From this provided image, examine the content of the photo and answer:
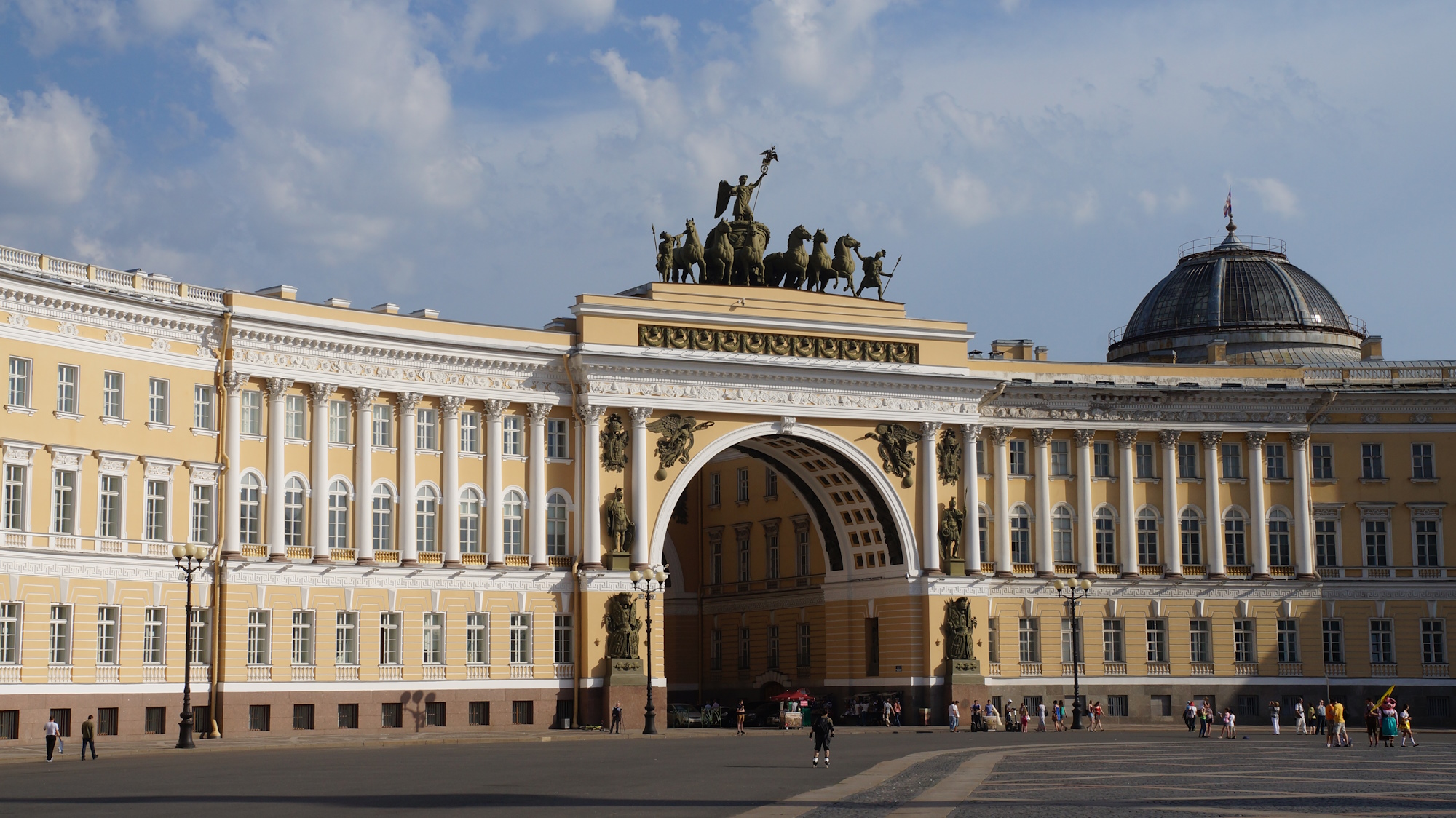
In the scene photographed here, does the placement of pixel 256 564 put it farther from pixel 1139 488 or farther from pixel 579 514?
pixel 1139 488

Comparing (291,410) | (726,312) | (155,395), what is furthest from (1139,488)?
(155,395)

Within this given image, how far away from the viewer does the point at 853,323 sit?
230 ft

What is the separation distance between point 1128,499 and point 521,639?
26.2 m

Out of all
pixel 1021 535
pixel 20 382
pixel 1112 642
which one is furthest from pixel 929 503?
pixel 20 382

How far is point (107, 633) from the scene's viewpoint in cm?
5484

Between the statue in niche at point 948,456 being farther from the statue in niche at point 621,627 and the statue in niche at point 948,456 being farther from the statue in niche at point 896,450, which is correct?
the statue in niche at point 621,627

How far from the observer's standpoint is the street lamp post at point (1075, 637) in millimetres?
66750

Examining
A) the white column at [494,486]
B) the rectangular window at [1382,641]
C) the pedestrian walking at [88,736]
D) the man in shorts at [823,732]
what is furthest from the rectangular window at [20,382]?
the rectangular window at [1382,641]

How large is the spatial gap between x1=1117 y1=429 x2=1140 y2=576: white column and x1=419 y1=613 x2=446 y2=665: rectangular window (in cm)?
2843

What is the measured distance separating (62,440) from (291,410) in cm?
865

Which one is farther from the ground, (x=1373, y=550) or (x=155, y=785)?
(x=1373, y=550)

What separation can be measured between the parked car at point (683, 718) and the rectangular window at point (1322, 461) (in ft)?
90.8

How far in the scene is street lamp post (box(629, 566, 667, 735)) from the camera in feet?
196

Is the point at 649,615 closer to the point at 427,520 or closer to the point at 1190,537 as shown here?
the point at 427,520
